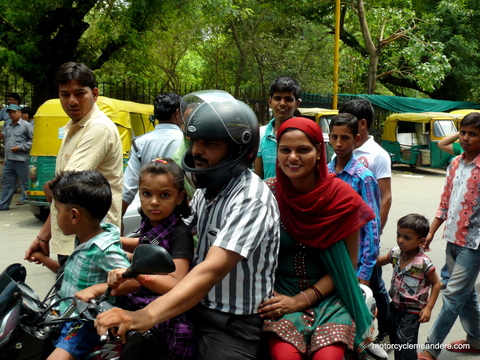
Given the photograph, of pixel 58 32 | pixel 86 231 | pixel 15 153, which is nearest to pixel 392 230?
pixel 15 153

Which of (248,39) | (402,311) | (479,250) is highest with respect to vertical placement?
(248,39)

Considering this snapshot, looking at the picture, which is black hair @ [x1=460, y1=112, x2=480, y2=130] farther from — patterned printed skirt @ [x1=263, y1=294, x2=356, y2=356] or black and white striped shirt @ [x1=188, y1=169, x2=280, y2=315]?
black and white striped shirt @ [x1=188, y1=169, x2=280, y2=315]

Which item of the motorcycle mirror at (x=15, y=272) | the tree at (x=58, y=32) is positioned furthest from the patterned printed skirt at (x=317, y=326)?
the tree at (x=58, y=32)

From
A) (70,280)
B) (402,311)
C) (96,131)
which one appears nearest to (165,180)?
(70,280)

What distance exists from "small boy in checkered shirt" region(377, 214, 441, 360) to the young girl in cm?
217

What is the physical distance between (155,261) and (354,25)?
25.8 metres

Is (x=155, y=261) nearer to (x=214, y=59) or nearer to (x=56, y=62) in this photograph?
(x=56, y=62)

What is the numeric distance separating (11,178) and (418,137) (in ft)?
46.5

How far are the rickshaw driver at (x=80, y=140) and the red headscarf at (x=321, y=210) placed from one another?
1.44 metres

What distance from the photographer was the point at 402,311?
4035 mm

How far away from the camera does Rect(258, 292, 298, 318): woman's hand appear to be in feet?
7.04

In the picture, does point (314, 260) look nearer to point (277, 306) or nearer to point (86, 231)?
point (277, 306)

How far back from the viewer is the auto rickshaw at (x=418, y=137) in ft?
61.1

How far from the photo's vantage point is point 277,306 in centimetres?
217
